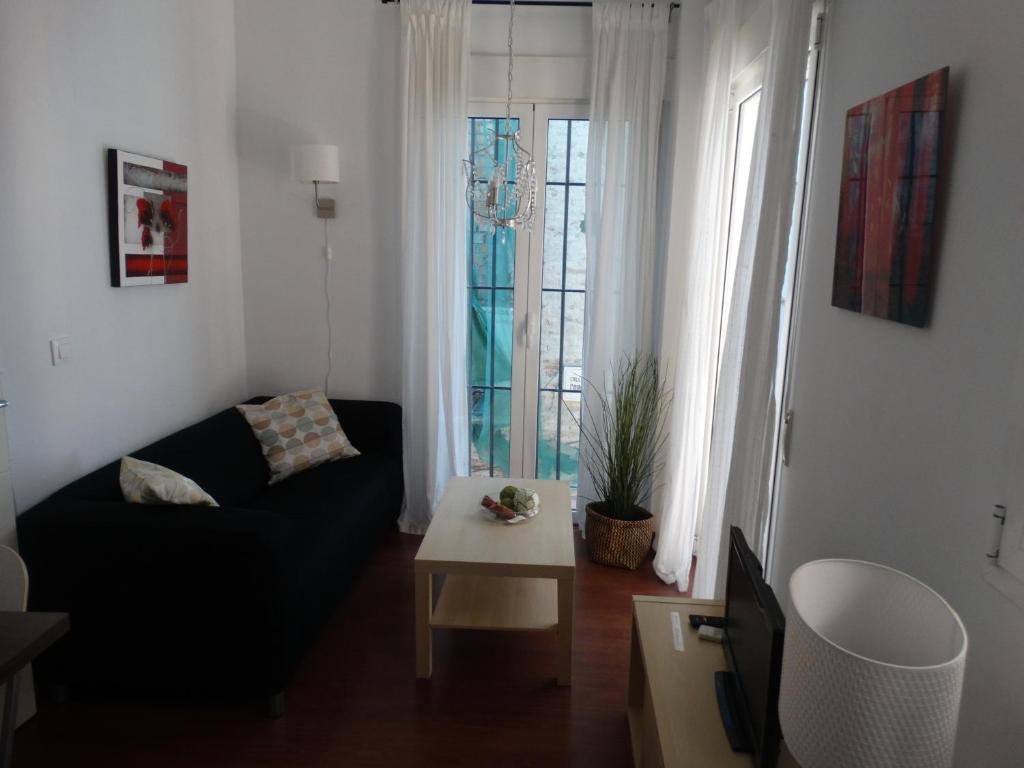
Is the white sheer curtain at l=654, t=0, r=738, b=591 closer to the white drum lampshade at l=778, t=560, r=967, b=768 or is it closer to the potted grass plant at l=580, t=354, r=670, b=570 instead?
the potted grass plant at l=580, t=354, r=670, b=570

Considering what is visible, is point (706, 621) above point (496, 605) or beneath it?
above

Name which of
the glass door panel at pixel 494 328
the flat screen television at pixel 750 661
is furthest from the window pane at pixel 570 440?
the flat screen television at pixel 750 661

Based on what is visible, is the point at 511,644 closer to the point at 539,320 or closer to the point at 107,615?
the point at 107,615

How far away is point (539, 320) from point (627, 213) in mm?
776

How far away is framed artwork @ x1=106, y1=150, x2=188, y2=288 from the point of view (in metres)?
3.09

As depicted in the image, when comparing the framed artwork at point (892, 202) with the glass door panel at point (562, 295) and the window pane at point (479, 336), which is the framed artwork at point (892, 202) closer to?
the glass door panel at point (562, 295)

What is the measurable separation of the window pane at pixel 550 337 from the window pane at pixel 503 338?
19 centimetres

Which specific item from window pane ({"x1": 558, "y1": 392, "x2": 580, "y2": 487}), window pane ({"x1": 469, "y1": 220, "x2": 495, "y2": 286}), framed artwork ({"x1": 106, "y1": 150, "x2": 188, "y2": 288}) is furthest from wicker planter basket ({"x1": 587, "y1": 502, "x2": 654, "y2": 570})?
framed artwork ({"x1": 106, "y1": 150, "x2": 188, "y2": 288})

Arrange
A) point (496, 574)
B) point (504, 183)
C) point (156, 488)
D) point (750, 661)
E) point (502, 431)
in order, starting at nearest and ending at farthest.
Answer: point (750, 661) < point (156, 488) < point (496, 574) < point (504, 183) < point (502, 431)

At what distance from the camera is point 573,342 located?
14.1 ft

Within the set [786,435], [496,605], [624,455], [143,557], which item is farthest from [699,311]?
[143,557]

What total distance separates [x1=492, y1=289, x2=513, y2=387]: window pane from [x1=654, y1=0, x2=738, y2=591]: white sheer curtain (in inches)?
39.0

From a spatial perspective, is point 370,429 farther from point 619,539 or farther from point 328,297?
point 619,539

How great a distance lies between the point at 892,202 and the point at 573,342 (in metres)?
2.75
